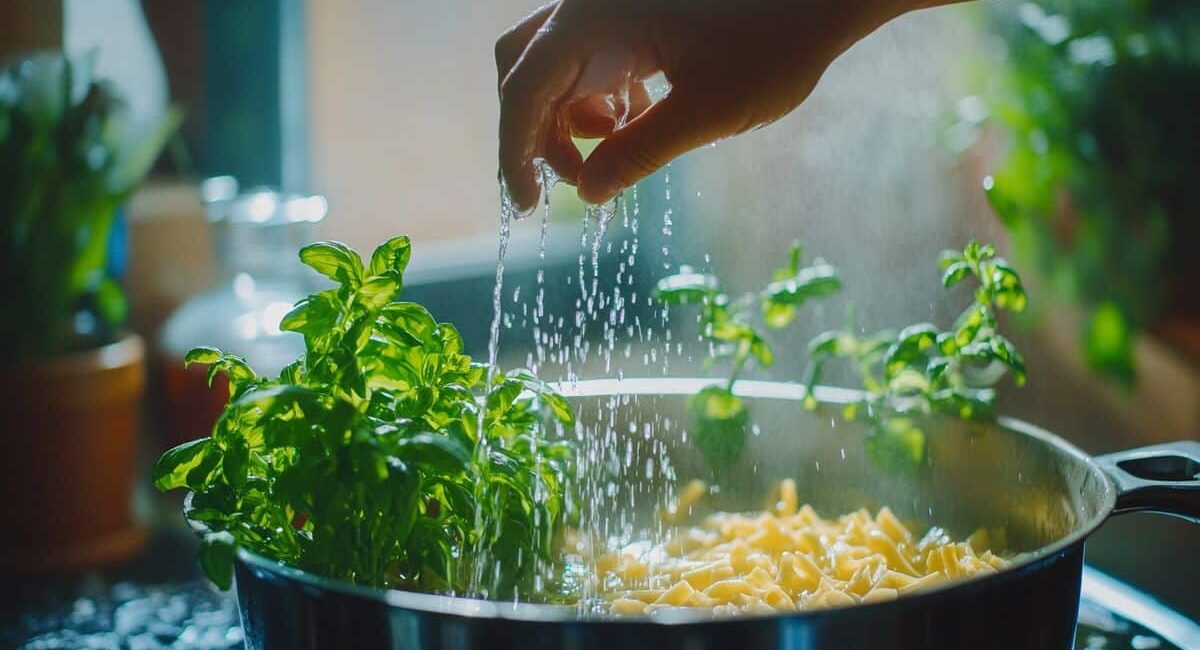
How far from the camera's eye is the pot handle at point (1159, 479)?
591 mm

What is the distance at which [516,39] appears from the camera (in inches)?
27.4

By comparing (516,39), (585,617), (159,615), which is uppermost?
(516,39)

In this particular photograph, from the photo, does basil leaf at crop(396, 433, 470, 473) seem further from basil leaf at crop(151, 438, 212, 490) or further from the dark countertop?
the dark countertop

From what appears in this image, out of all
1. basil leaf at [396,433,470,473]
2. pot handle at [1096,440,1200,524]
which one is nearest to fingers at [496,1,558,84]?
basil leaf at [396,433,470,473]

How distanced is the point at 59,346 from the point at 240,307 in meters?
0.17

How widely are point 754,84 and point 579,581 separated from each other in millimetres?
314

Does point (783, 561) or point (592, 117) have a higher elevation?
point (592, 117)

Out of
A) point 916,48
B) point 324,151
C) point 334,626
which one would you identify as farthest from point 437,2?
point 334,626

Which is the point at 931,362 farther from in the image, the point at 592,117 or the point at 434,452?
the point at 434,452

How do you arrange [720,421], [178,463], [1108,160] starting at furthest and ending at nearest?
[1108,160]
[720,421]
[178,463]

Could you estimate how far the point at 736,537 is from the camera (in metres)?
0.79

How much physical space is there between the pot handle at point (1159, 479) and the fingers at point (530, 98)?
13.2 inches

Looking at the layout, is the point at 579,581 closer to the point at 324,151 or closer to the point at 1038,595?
the point at 1038,595

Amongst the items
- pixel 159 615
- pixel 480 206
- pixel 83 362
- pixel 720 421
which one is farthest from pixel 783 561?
pixel 480 206
